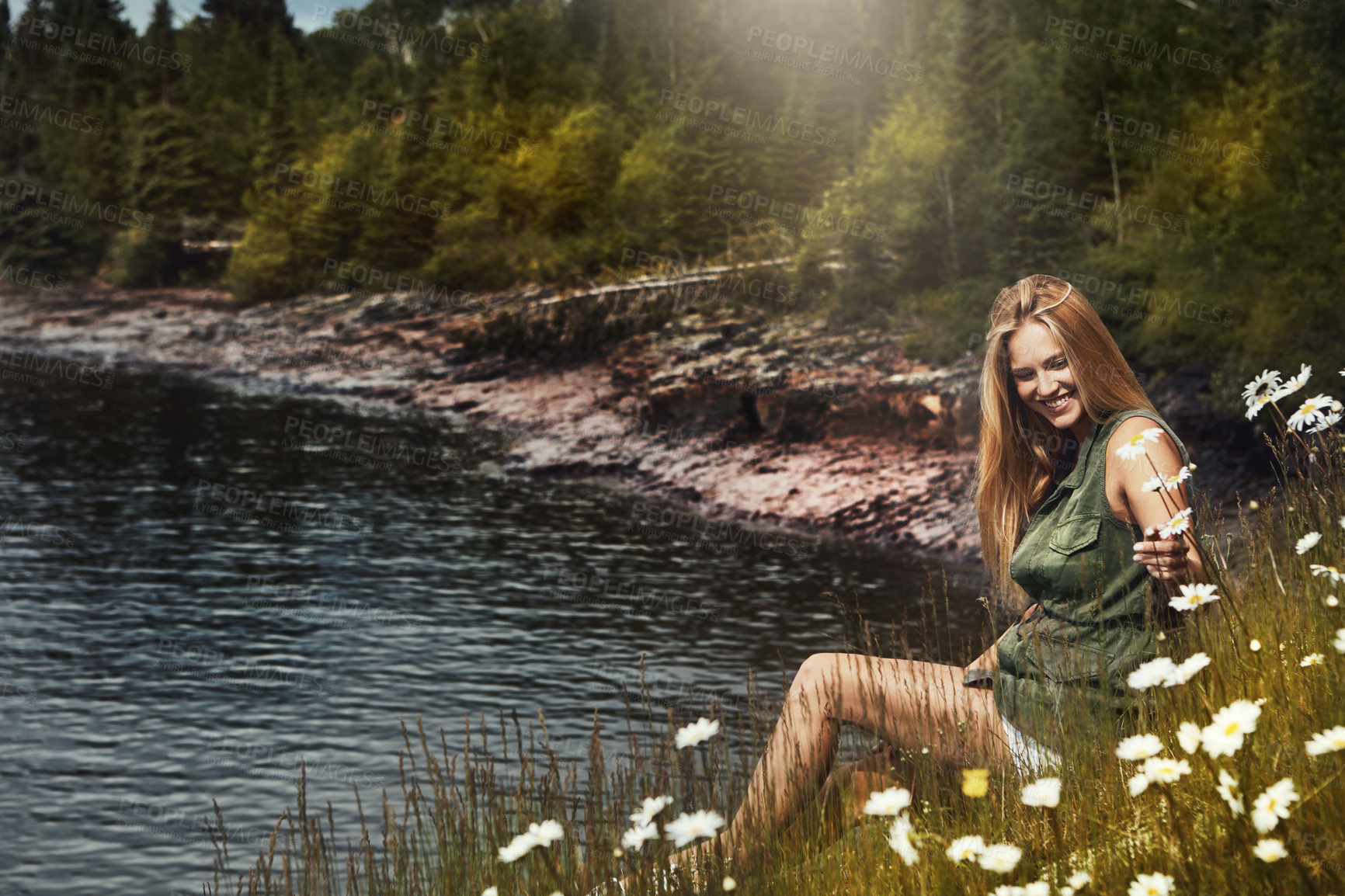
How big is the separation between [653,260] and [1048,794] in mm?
45335

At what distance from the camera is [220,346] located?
58781 millimetres

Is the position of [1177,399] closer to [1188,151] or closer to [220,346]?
[1188,151]

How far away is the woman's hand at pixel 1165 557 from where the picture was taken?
3648 millimetres

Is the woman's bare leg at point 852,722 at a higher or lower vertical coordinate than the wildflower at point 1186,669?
lower
